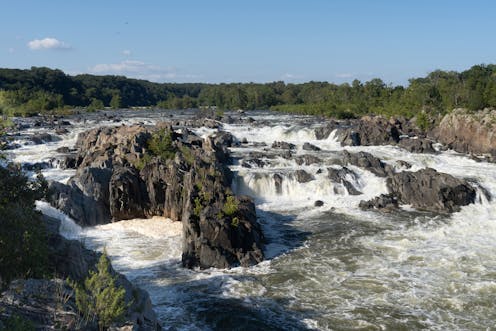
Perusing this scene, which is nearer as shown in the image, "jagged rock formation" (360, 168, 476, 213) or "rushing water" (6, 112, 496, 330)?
"rushing water" (6, 112, 496, 330)

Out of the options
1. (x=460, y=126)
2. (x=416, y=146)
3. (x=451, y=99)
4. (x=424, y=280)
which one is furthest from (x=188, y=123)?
(x=424, y=280)

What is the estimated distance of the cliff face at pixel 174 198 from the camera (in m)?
25.9

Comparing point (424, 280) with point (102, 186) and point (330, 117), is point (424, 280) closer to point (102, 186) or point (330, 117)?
point (102, 186)

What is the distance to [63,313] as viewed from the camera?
12.2m

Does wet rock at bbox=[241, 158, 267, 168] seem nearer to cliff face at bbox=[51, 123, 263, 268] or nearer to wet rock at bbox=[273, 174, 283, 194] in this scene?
cliff face at bbox=[51, 123, 263, 268]

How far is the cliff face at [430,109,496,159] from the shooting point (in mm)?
56875

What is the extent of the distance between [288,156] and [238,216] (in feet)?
68.7

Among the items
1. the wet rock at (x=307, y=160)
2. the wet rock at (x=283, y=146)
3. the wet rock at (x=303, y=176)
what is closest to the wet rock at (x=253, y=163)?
the wet rock at (x=307, y=160)

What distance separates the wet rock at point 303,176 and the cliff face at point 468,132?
26.3 metres

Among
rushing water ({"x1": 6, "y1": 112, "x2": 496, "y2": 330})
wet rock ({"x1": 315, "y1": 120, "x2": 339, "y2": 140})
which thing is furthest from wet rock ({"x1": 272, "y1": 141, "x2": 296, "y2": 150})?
rushing water ({"x1": 6, "y1": 112, "x2": 496, "y2": 330})

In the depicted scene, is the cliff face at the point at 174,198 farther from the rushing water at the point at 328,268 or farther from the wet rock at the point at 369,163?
the wet rock at the point at 369,163

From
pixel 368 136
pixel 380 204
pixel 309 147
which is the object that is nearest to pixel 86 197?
pixel 380 204

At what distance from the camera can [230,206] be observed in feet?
91.0

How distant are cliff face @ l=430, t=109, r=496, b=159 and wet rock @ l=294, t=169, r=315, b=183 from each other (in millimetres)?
26338
